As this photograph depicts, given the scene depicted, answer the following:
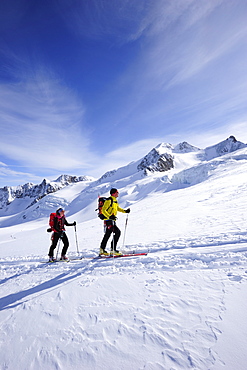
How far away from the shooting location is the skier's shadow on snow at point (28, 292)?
3.84 meters

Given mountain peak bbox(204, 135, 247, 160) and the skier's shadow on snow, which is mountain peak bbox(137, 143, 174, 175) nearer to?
mountain peak bbox(204, 135, 247, 160)

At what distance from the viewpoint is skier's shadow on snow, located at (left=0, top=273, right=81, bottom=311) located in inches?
151

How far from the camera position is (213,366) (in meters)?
2.05

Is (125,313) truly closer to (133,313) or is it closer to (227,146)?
(133,313)

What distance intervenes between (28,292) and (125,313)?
2.65 m

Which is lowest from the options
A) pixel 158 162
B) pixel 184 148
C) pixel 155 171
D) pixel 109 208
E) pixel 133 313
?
pixel 133 313

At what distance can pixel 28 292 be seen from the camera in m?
4.22

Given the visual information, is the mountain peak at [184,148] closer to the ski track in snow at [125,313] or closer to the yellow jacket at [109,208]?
the yellow jacket at [109,208]

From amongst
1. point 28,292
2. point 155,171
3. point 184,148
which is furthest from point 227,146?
point 28,292

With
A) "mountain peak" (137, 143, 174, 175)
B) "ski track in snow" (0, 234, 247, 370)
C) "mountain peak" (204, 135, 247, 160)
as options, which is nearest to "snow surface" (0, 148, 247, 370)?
"ski track in snow" (0, 234, 247, 370)

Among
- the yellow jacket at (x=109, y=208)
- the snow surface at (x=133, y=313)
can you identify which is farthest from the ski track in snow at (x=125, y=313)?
the yellow jacket at (x=109, y=208)

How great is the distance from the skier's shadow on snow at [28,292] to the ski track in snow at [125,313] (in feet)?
0.09

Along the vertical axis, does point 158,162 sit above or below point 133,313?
above

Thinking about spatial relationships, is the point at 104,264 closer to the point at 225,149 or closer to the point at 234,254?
the point at 234,254
